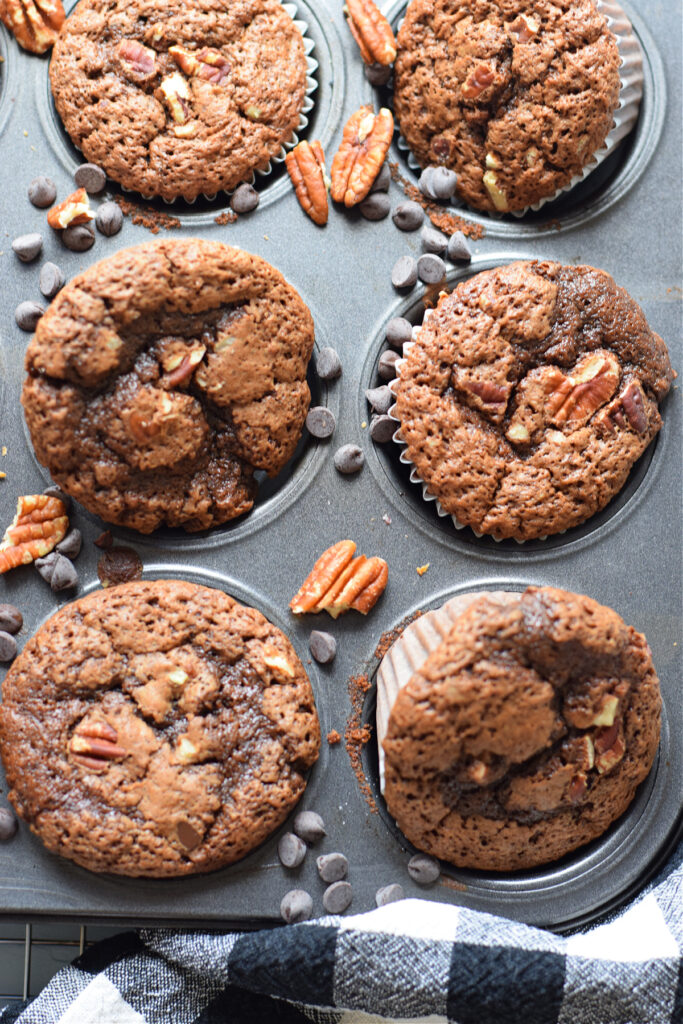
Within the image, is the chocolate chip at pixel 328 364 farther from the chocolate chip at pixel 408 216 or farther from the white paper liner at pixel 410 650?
the white paper liner at pixel 410 650

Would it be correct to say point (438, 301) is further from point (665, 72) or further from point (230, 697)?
point (230, 697)

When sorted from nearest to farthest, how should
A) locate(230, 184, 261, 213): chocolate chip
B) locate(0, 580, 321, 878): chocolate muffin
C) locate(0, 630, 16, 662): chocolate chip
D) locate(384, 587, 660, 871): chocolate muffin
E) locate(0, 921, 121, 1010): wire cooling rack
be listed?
locate(384, 587, 660, 871): chocolate muffin
locate(0, 580, 321, 878): chocolate muffin
locate(0, 630, 16, 662): chocolate chip
locate(230, 184, 261, 213): chocolate chip
locate(0, 921, 121, 1010): wire cooling rack

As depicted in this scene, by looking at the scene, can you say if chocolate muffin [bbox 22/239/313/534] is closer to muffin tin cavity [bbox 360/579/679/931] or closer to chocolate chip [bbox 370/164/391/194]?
chocolate chip [bbox 370/164/391/194]

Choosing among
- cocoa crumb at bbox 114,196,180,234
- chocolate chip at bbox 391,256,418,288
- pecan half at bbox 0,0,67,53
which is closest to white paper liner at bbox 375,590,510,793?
chocolate chip at bbox 391,256,418,288

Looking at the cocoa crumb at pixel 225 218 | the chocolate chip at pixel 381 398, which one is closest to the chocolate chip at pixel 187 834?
the chocolate chip at pixel 381 398

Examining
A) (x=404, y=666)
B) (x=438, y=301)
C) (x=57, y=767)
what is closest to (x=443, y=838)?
(x=404, y=666)

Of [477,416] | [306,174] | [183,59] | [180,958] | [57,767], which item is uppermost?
[183,59]
